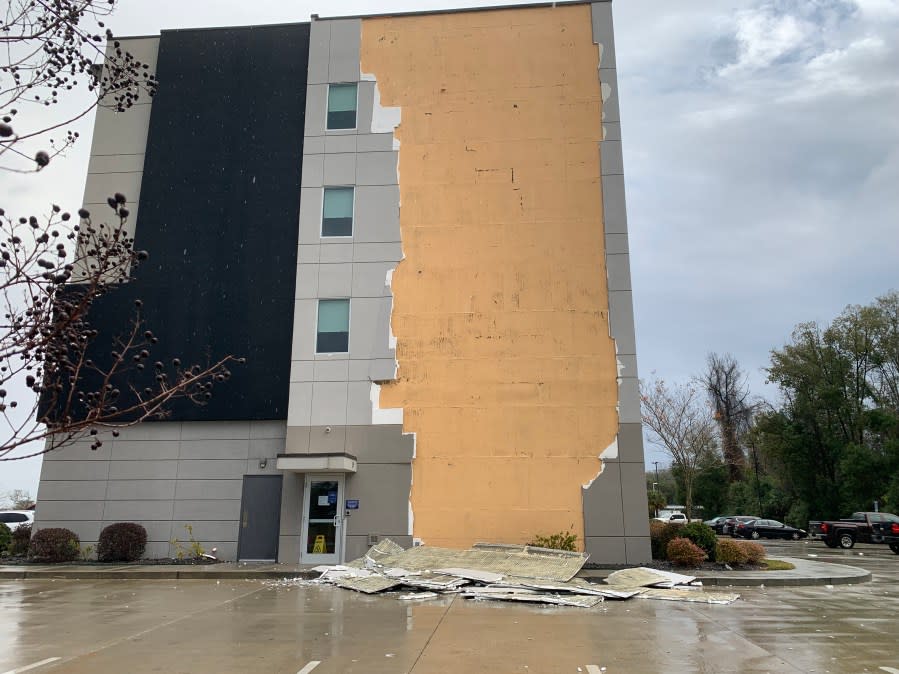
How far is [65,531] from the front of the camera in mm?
18203

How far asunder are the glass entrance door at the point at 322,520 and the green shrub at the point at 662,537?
8142 millimetres

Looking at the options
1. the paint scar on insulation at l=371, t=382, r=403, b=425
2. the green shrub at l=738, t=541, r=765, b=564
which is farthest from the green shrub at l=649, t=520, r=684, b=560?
the paint scar on insulation at l=371, t=382, r=403, b=425

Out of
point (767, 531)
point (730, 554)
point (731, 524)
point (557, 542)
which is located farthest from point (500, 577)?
point (731, 524)

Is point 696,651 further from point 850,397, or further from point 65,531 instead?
point 850,397

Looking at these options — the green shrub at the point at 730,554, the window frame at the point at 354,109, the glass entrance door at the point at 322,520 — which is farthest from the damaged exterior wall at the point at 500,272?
the green shrub at the point at 730,554

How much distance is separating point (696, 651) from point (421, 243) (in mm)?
13523

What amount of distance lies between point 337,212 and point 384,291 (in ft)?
9.88

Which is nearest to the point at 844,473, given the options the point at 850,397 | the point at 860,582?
the point at 850,397

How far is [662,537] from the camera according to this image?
1734 centimetres

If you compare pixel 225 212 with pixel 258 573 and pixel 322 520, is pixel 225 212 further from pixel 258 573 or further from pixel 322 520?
pixel 258 573

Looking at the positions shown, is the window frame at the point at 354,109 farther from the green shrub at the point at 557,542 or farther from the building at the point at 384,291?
the green shrub at the point at 557,542

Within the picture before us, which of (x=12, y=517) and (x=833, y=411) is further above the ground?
(x=833, y=411)

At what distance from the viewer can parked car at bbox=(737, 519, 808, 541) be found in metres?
37.8

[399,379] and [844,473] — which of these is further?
[844,473]
